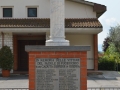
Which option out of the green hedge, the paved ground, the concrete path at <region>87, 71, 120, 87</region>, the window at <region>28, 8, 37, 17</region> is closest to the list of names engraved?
the paved ground

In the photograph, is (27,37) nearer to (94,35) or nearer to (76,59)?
(94,35)

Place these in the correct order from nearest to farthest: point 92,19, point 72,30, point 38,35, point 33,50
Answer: point 33,50 → point 72,30 → point 92,19 → point 38,35

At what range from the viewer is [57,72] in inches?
285

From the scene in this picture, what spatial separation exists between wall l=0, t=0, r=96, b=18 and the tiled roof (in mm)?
484

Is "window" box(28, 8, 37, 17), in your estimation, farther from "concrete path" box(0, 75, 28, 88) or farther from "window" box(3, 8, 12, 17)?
"concrete path" box(0, 75, 28, 88)

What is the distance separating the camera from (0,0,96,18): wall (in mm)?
20562

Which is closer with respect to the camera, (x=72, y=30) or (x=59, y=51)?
(x=59, y=51)

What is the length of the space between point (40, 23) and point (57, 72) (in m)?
12.2

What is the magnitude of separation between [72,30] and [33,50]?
11498mm

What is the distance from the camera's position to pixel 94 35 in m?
20.7

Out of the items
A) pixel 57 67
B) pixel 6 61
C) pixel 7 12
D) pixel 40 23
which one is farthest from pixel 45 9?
pixel 57 67

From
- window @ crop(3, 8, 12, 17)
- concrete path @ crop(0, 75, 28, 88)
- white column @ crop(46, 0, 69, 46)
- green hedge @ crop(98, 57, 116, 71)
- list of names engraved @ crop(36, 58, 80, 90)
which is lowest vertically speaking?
concrete path @ crop(0, 75, 28, 88)

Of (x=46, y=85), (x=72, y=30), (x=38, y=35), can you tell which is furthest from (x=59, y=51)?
(x=38, y=35)

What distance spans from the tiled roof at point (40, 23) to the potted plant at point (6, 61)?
5.57 feet
